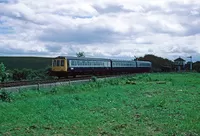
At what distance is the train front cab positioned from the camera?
109 ft

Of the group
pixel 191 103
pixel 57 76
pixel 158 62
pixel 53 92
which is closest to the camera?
pixel 191 103

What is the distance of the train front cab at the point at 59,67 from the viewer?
1309 inches

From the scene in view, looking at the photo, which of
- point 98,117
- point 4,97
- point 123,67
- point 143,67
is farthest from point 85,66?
point 98,117

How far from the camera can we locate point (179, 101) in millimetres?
15594

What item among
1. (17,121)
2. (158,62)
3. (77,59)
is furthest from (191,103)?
(158,62)

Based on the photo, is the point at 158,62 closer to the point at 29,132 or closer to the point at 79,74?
the point at 79,74

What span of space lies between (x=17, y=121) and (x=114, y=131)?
10.1 feet

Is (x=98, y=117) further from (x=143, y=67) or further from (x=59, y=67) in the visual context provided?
(x=143, y=67)

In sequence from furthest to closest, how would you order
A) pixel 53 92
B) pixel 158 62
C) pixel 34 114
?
pixel 158 62 < pixel 53 92 < pixel 34 114

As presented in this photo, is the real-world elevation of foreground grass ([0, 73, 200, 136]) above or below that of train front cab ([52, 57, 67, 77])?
below

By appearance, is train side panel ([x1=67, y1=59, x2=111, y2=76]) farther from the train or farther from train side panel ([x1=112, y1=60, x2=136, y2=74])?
train side panel ([x1=112, y1=60, x2=136, y2=74])

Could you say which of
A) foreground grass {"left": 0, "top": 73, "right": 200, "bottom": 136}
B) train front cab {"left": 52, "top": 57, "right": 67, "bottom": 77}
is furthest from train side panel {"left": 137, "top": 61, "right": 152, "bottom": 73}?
foreground grass {"left": 0, "top": 73, "right": 200, "bottom": 136}

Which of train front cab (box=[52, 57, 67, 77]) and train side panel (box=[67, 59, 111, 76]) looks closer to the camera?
train front cab (box=[52, 57, 67, 77])

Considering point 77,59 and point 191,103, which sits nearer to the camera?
point 191,103
